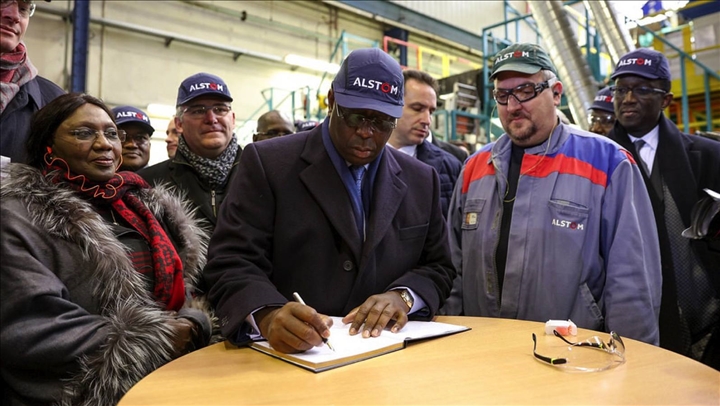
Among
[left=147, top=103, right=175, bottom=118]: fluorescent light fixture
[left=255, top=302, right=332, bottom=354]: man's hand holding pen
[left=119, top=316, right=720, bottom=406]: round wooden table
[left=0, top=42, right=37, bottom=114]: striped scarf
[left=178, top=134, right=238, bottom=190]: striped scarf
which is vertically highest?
[left=147, top=103, right=175, bottom=118]: fluorescent light fixture

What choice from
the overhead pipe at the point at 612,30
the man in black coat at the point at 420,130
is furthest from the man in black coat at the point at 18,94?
the overhead pipe at the point at 612,30

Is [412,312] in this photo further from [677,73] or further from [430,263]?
[677,73]

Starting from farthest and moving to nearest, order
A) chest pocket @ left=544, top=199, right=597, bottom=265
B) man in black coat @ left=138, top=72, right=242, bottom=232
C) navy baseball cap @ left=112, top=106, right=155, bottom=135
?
1. navy baseball cap @ left=112, top=106, right=155, bottom=135
2. man in black coat @ left=138, top=72, right=242, bottom=232
3. chest pocket @ left=544, top=199, right=597, bottom=265

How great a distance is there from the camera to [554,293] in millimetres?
1836

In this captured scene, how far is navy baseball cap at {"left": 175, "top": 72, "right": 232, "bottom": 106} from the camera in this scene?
2.47 m

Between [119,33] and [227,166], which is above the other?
[119,33]

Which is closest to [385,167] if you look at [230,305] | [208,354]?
[230,305]

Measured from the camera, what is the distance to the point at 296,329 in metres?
1.18

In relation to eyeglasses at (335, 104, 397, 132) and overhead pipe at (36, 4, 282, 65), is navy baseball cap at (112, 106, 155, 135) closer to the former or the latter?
eyeglasses at (335, 104, 397, 132)

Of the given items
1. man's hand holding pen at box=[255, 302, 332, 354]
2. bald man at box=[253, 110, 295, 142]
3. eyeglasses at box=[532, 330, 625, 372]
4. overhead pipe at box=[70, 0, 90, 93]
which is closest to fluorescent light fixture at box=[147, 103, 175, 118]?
overhead pipe at box=[70, 0, 90, 93]

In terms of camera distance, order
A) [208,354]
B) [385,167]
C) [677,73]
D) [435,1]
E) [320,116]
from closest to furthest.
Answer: [208,354] → [385,167] → [677,73] → [320,116] → [435,1]

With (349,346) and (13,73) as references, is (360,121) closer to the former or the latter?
(349,346)

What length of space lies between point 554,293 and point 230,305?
1.13 meters

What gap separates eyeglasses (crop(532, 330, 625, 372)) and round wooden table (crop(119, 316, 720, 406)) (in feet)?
0.07
